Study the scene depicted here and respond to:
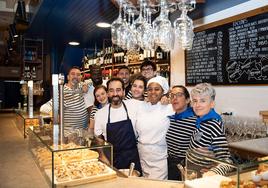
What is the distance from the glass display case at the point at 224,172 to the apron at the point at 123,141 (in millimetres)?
846

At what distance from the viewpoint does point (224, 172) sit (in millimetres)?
1255

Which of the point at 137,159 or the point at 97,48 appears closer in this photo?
the point at 137,159

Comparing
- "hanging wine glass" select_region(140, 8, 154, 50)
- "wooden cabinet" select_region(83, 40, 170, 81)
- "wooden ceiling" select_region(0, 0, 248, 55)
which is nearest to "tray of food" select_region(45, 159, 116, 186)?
"wooden ceiling" select_region(0, 0, 248, 55)

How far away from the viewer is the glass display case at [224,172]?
1.13 meters

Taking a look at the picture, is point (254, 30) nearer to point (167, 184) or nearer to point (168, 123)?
point (168, 123)

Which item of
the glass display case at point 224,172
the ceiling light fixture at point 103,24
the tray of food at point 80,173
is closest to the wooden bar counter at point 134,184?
the tray of food at point 80,173

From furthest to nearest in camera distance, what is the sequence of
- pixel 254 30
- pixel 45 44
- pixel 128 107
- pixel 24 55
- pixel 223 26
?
pixel 45 44, pixel 24 55, pixel 223 26, pixel 254 30, pixel 128 107

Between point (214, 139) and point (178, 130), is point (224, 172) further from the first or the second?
point (178, 130)

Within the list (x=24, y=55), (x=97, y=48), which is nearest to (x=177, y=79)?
(x=97, y=48)

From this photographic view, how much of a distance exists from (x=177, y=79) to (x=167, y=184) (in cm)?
288

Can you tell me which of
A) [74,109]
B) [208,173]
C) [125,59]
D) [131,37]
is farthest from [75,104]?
[125,59]

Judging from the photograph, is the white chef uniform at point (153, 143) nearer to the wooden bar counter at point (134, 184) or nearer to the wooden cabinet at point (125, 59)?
the wooden bar counter at point (134, 184)

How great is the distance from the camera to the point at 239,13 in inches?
126

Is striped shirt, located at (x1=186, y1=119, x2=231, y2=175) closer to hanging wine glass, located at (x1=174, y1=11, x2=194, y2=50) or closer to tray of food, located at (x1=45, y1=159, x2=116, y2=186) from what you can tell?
tray of food, located at (x1=45, y1=159, x2=116, y2=186)
